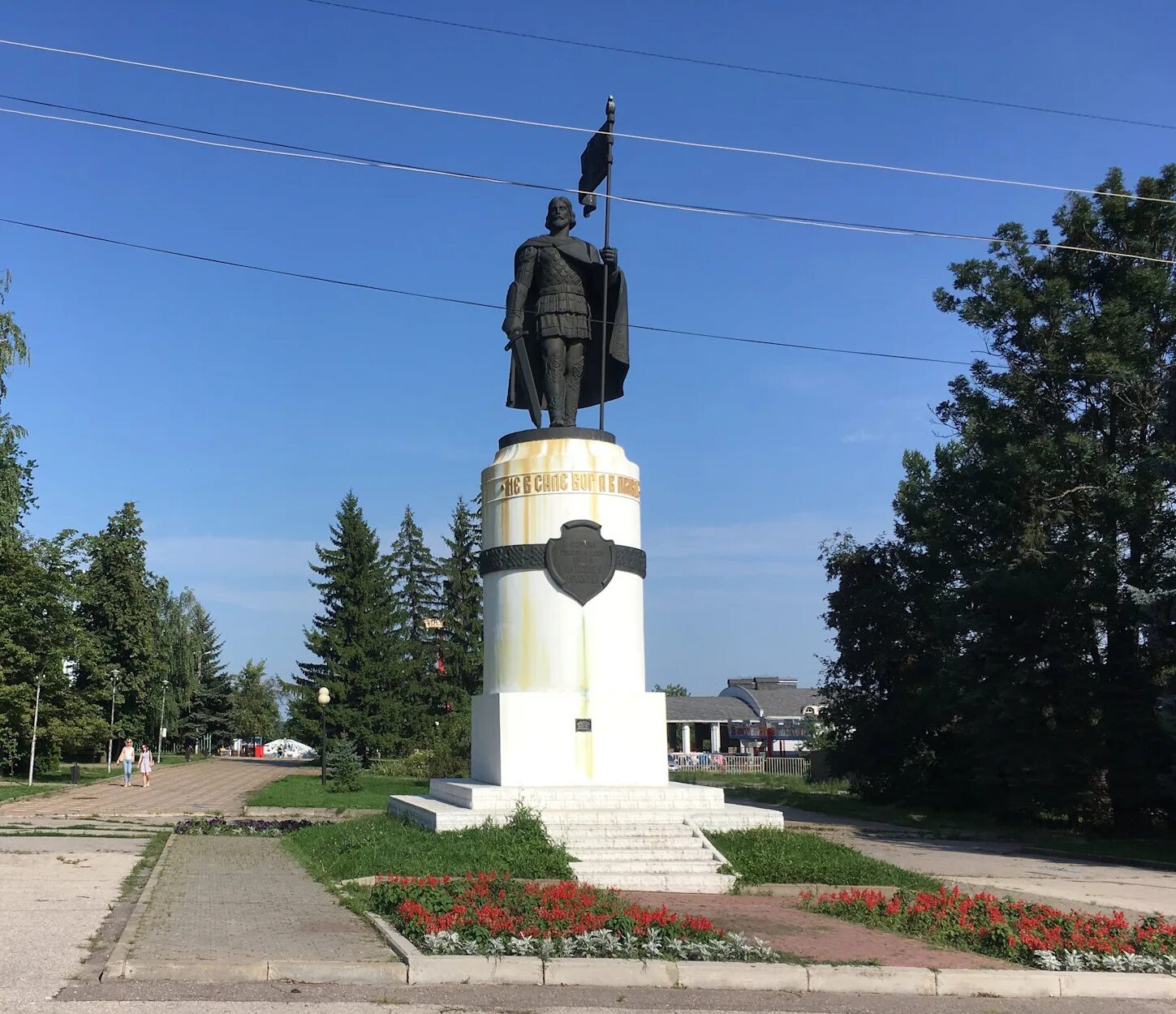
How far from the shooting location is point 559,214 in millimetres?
16750

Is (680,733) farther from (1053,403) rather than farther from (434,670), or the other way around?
(1053,403)

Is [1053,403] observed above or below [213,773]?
above

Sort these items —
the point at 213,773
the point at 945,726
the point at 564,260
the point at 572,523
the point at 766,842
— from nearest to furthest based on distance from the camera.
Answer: the point at 766,842, the point at 572,523, the point at 564,260, the point at 945,726, the point at 213,773

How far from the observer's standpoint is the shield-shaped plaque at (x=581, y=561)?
48.7ft

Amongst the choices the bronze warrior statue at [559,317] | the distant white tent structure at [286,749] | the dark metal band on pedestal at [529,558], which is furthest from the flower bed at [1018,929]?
the distant white tent structure at [286,749]

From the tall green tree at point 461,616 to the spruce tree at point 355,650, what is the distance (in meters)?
4.14

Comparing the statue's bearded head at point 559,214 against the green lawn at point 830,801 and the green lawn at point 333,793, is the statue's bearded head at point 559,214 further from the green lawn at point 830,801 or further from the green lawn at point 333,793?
the green lawn at point 830,801

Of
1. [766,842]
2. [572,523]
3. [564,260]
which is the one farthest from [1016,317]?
[766,842]

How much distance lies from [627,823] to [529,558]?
363cm

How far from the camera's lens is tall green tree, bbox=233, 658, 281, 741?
94625 mm

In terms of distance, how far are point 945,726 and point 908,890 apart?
17737 millimetres

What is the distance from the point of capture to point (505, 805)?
1328 cm

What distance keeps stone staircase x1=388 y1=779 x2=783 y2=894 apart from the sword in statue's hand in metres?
5.12

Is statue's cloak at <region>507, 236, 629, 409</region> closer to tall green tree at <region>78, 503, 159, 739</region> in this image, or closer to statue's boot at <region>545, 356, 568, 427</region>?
statue's boot at <region>545, 356, 568, 427</region>
